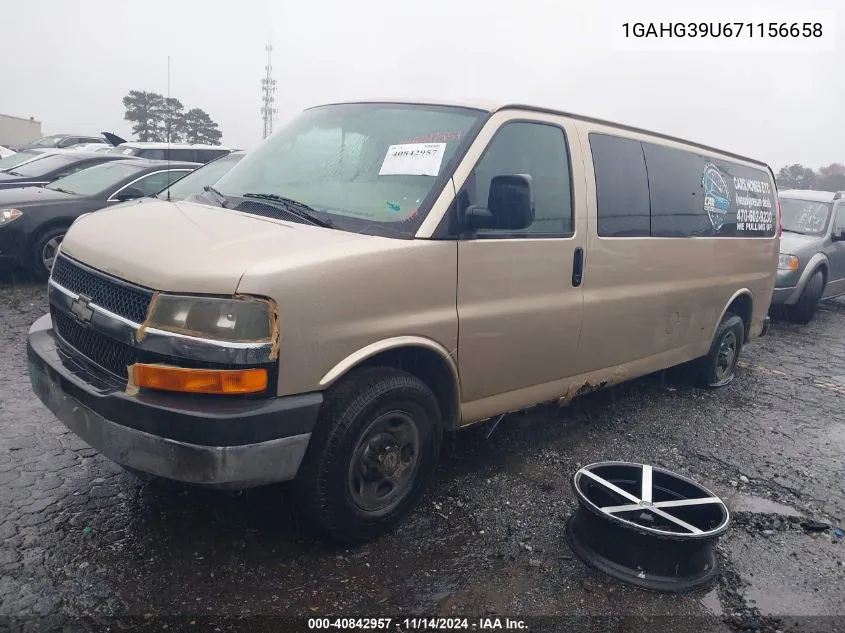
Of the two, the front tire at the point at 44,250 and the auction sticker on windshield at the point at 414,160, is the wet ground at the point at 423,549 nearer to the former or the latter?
the auction sticker on windshield at the point at 414,160

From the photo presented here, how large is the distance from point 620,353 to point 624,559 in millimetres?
1677

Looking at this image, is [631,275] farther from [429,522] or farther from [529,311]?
[429,522]

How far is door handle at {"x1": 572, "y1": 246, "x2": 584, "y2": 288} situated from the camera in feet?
12.4

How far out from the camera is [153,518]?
3.10m

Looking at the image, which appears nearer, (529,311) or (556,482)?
(529,311)

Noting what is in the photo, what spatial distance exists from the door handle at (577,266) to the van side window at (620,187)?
0.25 metres

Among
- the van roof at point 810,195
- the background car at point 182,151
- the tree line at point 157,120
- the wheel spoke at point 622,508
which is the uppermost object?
the tree line at point 157,120

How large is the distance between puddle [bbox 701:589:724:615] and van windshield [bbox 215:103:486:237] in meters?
2.02

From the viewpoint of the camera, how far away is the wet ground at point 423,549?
2.60 m

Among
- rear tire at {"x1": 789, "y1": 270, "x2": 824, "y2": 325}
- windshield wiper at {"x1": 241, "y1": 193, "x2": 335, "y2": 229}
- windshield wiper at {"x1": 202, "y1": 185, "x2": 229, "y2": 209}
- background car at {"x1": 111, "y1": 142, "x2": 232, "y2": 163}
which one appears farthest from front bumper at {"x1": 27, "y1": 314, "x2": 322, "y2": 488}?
background car at {"x1": 111, "y1": 142, "x2": 232, "y2": 163}

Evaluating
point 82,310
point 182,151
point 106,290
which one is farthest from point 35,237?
point 106,290

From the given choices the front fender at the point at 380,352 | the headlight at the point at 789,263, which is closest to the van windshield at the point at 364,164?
the front fender at the point at 380,352

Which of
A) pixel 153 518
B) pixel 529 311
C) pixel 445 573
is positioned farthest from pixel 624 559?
pixel 153 518

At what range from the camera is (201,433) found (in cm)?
244
